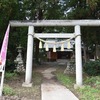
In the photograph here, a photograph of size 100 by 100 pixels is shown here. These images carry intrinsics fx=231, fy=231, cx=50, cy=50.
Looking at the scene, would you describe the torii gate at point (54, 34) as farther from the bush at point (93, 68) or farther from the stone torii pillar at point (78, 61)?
the bush at point (93, 68)

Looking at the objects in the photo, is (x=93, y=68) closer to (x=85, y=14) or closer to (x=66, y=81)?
(x=66, y=81)

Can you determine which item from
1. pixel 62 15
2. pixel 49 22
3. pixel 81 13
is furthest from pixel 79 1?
pixel 49 22

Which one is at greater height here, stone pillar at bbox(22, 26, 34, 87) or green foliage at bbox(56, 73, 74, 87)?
stone pillar at bbox(22, 26, 34, 87)

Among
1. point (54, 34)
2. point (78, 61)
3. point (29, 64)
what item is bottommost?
Result: point (29, 64)

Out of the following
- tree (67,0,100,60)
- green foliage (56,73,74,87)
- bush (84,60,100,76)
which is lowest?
green foliage (56,73,74,87)

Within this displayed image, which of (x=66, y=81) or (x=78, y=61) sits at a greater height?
(x=78, y=61)

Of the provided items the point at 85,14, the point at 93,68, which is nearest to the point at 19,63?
the point at 93,68

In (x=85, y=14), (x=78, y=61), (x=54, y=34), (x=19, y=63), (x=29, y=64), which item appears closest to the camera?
(x=78, y=61)

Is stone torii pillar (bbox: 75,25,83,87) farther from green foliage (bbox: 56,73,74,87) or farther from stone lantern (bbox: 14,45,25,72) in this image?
stone lantern (bbox: 14,45,25,72)

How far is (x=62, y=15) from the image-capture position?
19.2 meters

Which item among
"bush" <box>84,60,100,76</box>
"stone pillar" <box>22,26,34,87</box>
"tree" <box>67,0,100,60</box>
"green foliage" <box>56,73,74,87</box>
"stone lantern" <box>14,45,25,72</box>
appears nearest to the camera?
"stone pillar" <box>22,26,34,87</box>

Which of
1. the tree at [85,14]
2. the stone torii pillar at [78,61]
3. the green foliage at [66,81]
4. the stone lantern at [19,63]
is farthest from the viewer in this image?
the stone lantern at [19,63]

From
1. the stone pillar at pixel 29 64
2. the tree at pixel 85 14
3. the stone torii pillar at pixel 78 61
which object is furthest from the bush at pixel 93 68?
the stone pillar at pixel 29 64

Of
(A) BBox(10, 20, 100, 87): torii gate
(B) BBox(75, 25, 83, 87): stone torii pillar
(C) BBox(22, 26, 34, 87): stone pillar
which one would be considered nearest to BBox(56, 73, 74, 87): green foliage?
(B) BBox(75, 25, 83, 87): stone torii pillar
